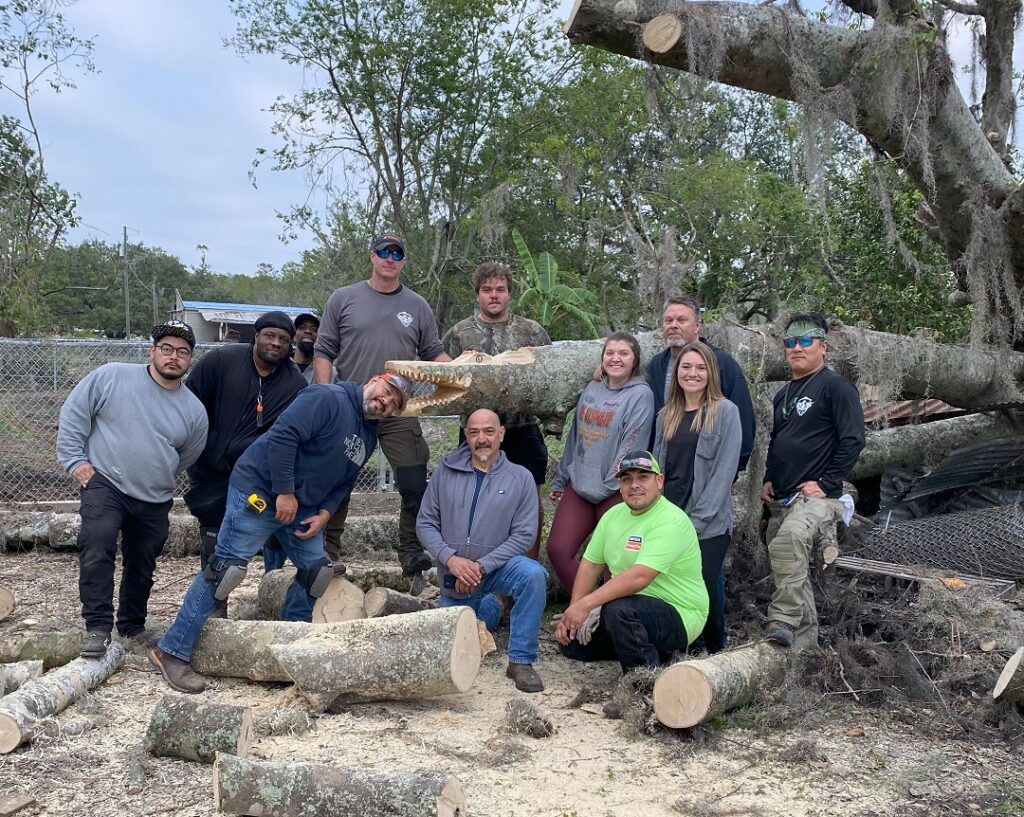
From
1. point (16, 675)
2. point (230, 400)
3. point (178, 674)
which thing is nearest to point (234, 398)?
point (230, 400)

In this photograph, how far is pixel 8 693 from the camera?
4.37m

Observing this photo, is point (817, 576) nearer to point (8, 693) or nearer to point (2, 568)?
point (8, 693)

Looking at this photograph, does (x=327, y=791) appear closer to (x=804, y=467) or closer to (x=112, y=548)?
(x=112, y=548)

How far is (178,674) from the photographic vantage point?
15.3ft

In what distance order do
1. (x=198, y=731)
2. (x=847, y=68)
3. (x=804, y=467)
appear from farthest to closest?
1. (x=847, y=68)
2. (x=804, y=467)
3. (x=198, y=731)

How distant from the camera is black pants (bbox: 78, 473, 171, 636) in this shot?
4.75 meters

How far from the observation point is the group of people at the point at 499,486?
4688mm

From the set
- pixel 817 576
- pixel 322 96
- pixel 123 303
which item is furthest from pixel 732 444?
pixel 123 303

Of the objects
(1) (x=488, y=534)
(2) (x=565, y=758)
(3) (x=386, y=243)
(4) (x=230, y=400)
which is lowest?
(2) (x=565, y=758)

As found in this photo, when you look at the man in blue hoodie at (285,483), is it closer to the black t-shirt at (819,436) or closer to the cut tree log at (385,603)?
the cut tree log at (385,603)

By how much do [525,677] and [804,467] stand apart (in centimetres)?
209

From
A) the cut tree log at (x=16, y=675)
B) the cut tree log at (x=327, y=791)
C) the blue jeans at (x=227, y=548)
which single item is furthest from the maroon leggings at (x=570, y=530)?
the cut tree log at (x=16, y=675)

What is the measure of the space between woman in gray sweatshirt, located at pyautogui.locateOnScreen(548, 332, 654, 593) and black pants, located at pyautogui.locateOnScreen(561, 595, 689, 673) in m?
0.81

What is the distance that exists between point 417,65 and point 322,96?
8.21 feet
